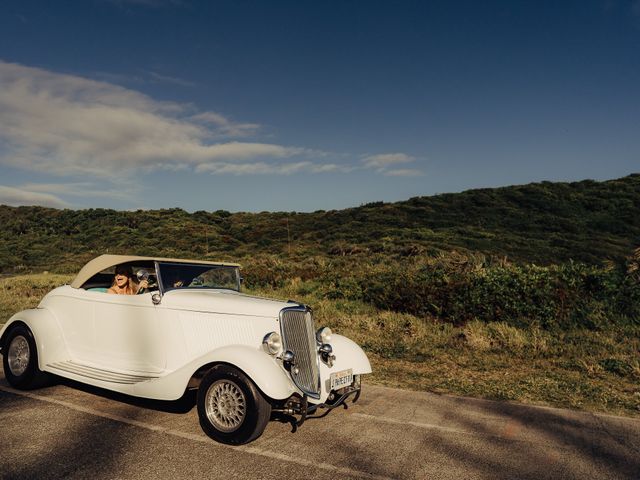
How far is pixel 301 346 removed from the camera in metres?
4.89

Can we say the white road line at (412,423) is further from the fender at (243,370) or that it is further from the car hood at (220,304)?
the car hood at (220,304)

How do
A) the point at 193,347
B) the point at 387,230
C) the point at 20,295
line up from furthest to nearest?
the point at 387,230, the point at 20,295, the point at 193,347

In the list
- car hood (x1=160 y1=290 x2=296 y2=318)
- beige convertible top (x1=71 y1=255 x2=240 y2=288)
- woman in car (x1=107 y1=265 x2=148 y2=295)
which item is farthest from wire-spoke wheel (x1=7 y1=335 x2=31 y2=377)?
car hood (x1=160 y1=290 x2=296 y2=318)

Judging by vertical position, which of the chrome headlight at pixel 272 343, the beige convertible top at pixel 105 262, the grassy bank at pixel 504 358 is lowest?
the grassy bank at pixel 504 358

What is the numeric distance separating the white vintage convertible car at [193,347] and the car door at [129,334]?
1 cm

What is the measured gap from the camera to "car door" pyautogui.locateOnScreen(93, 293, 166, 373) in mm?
5262

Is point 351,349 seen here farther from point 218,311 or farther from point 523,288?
point 523,288

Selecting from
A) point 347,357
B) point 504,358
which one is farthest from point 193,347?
point 504,358

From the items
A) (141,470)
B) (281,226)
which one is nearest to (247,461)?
(141,470)

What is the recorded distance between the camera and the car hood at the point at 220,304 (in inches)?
194

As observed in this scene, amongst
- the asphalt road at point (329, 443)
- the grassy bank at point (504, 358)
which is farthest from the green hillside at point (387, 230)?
the asphalt road at point (329, 443)

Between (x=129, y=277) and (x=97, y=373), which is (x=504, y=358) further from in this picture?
(x=97, y=373)

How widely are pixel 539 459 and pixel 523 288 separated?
6.91 metres

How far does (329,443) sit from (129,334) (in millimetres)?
2596
